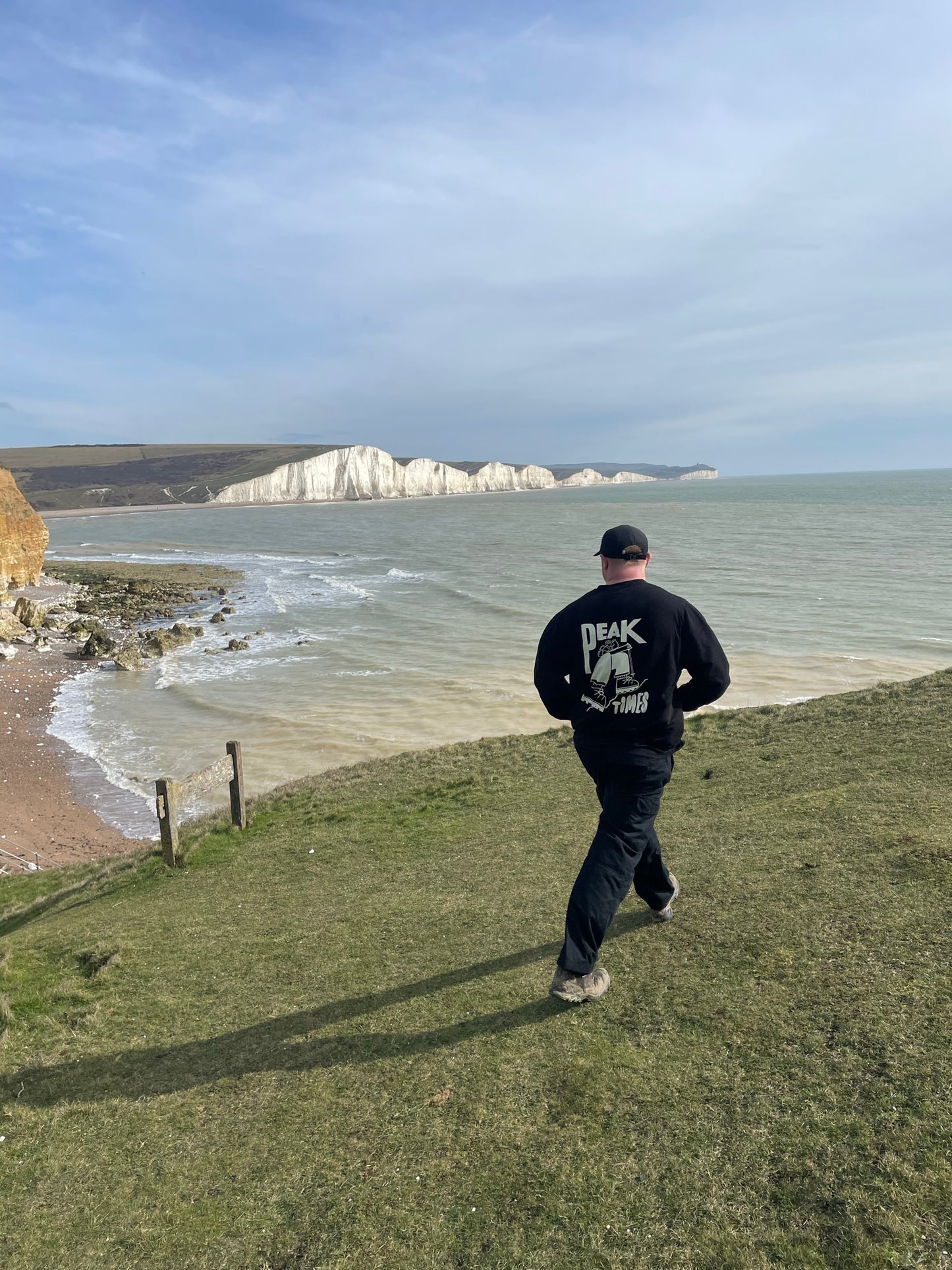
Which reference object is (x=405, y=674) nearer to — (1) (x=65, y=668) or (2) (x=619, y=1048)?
(1) (x=65, y=668)

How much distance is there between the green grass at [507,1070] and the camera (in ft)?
11.2

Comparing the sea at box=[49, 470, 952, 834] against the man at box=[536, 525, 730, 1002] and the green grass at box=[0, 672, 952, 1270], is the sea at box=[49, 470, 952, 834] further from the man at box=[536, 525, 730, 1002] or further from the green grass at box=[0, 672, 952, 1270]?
the man at box=[536, 525, 730, 1002]

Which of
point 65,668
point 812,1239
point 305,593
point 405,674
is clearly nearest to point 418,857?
point 812,1239

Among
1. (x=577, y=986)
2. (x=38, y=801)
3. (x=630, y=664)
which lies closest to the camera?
(x=630, y=664)

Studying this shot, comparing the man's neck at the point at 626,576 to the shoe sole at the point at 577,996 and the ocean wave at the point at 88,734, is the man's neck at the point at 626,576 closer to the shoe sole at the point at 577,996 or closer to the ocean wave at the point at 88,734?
the shoe sole at the point at 577,996

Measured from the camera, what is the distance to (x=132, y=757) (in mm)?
21188

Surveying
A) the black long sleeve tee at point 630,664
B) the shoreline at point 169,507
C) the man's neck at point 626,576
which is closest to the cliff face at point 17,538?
the black long sleeve tee at point 630,664

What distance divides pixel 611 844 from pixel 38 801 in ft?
56.0

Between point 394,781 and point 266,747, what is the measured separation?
9.20 meters

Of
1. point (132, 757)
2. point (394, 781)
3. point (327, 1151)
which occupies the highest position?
point (327, 1151)

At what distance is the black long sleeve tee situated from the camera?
467 cm

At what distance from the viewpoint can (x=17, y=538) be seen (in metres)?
44.9

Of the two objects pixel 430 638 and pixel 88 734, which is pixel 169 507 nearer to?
pixel 430 638

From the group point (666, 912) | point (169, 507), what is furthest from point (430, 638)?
point (169, 507)
